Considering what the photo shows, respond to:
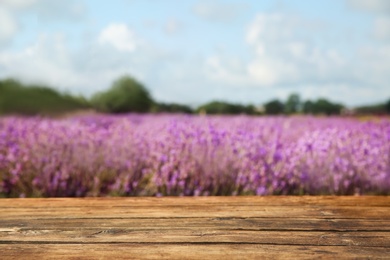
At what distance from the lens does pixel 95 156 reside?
4.09 meters

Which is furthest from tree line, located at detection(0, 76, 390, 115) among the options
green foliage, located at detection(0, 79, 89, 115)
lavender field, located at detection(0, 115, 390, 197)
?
lavender field, located at detection(0, 115, 390, 197)

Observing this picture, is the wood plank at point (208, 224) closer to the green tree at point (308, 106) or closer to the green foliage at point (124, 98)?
the green tree at point (308, 106)

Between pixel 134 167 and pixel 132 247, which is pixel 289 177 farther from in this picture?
pixel 132 247

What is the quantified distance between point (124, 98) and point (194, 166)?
14.4 metres

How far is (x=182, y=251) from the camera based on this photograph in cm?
160

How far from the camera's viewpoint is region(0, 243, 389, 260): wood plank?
5.12ft

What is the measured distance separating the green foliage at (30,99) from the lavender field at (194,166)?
719 cm

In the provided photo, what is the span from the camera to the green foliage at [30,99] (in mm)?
11541

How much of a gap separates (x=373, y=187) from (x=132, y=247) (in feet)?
9.21

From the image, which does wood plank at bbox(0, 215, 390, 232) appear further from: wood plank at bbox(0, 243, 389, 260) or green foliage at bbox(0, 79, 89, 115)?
green foliage at bbox(0, 79, 89, 115)

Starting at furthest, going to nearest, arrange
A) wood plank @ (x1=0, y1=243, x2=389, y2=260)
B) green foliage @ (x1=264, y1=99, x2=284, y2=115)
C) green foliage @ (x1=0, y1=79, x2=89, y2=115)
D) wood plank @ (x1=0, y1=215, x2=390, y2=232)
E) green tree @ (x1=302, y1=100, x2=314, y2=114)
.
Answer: green tree @ (x1=302, y1=100, x2=314, y2=114) → green foliage @ (x1=264, y1=99, x2=284, y2=115) → green foliage @ (x1=0, y1=79, x2=89, y2=115) → wood plank @ (x1=0, y1=215, x2=390, y2=232) → wood plank @ (x1=0, y1=243, x2=389, y2=260)

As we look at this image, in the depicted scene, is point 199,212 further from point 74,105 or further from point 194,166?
point 74,105

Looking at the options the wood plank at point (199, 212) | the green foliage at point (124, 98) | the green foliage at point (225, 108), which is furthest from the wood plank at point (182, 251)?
the green foliage at point (124, 98)

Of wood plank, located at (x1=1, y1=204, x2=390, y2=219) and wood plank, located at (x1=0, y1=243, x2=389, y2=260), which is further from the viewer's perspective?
wood plank, located at (x1=1, y1=204, x2=390, y2=219)
